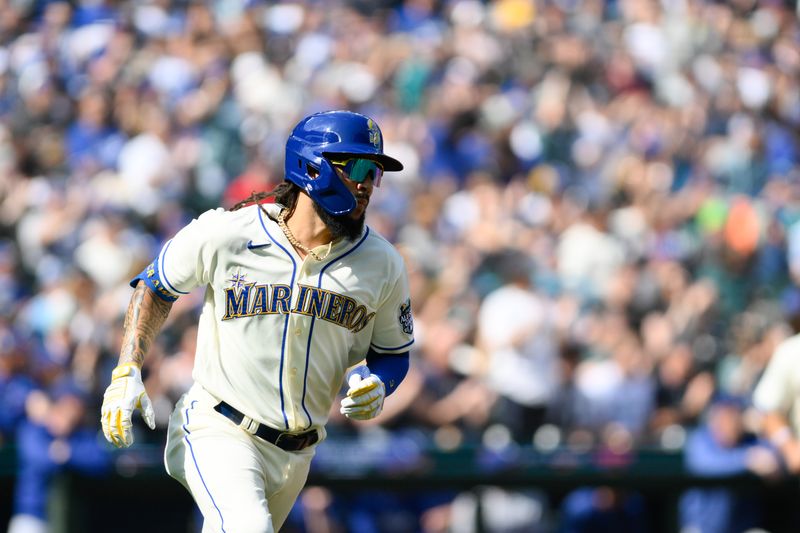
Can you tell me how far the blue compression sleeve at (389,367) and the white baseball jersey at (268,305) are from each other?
0.62ft

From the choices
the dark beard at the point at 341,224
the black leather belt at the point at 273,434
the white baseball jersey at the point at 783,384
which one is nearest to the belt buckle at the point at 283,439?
the black leather belt at the point at 273,434

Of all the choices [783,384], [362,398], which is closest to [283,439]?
[362,398]

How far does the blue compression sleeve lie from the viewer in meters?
4.88

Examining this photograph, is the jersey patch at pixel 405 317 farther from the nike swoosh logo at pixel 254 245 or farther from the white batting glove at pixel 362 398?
the nike swoosh logo at pixel 254 245

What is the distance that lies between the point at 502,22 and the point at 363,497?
23.5ft

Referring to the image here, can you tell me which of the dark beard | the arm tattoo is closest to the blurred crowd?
the arm tattoo

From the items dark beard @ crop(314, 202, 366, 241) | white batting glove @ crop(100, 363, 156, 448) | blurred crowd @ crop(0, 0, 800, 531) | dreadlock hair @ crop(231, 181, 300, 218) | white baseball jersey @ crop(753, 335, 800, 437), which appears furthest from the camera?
blurred crowd @ crop(0, 0, 800, 531)

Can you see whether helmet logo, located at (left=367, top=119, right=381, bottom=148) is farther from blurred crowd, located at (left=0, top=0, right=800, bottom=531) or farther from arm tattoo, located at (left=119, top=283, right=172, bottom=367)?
blurred crowd, located at (left=0, top=0, right=800, bottom=531)

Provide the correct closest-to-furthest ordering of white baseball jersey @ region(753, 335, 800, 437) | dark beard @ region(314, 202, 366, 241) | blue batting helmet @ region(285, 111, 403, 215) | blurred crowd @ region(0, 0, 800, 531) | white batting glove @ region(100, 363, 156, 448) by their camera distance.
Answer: white batting glove @ region(100, 363, 156, 448) < blue batting helmet @ region(285, 111, 403, 215) < dark beard @ region(314, 202, 366, 241) < white baseball jersey @ region(753, 335, 800, 437) < blurred crowd @ region(0, 0, 800, 531)

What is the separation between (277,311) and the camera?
468cm

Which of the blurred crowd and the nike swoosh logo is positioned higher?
the nike swoosh logo

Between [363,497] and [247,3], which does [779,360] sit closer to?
[363,497]

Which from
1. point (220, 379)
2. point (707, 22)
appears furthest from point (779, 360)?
point (707, 22)

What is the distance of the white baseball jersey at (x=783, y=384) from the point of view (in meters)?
7.51
